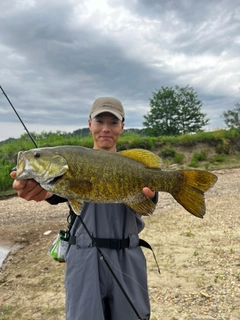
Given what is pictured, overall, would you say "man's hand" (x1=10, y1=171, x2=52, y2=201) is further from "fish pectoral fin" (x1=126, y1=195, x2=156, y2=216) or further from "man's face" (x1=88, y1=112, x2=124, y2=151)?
"man's face" (x1=88, y1=112, x2=124, y2=151)

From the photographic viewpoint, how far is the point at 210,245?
24.2 ft

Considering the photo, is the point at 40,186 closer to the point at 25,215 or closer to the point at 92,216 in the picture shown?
the point at 92,216

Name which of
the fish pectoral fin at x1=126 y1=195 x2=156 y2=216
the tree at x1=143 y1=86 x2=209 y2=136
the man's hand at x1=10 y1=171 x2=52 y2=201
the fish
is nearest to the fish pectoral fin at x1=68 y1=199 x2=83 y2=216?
the fish

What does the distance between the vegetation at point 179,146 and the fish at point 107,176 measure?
18372mm

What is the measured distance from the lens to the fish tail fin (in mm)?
2691

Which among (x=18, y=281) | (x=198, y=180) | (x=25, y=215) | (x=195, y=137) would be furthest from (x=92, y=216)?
(x=195, y=137)

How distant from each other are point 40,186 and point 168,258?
4835mm

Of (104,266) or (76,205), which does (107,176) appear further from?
(104,266)

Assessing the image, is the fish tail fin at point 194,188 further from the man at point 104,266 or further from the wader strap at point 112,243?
the wader strap at point 112,243

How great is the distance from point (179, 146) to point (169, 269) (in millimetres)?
22537

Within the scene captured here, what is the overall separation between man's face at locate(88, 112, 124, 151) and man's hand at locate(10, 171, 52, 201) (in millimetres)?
938

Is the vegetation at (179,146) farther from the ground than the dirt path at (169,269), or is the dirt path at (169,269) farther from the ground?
the vegetation at (179,146)

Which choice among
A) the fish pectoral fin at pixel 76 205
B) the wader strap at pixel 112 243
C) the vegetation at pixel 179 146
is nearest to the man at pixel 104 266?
the wader strap at pixel 112 243

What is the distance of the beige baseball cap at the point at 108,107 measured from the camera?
335cm
